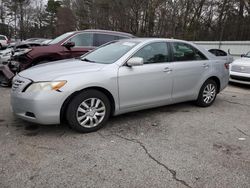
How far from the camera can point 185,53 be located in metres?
4.85

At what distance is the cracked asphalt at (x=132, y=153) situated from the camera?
8.45 ft

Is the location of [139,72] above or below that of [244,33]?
below

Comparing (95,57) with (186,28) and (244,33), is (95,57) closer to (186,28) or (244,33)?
(244,33)

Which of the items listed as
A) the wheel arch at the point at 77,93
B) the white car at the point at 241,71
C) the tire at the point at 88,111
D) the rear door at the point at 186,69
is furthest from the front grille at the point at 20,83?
the white car at the point at 241,71

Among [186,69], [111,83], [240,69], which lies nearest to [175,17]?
[240,69]

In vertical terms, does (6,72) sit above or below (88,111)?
above

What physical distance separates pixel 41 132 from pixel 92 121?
799 millimetres

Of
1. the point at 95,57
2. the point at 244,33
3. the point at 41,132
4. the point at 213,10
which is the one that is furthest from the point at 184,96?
the point at 213,10

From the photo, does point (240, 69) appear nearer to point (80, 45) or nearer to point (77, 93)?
point (80, 45)

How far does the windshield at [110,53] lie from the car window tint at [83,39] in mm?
3085

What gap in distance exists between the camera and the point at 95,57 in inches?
177

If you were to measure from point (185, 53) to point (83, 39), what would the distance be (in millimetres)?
4019

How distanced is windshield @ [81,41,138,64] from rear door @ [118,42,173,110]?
0.24m

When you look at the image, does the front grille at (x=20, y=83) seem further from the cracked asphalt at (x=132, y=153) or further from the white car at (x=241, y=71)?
the white car at (x=241, y=71)
